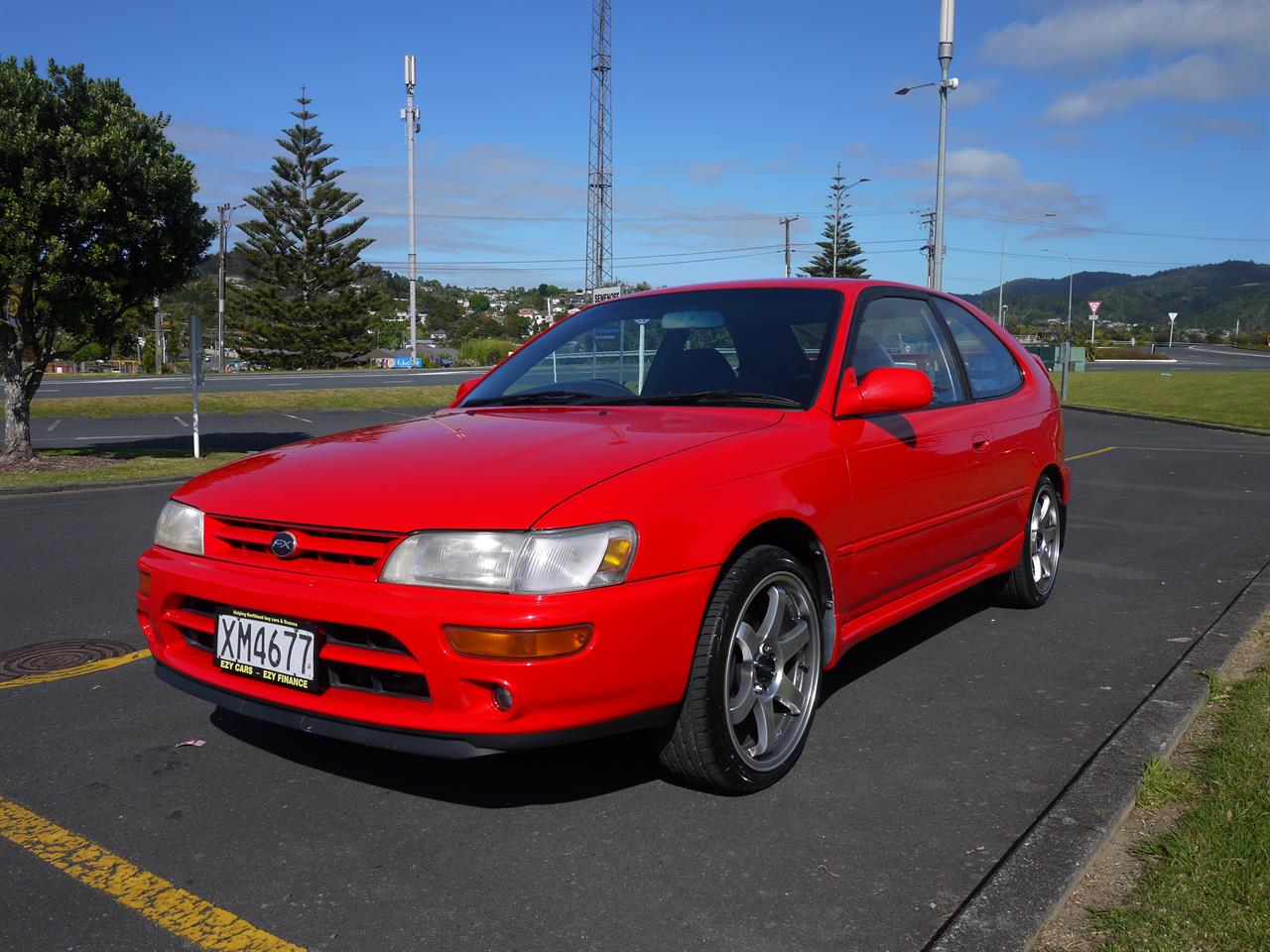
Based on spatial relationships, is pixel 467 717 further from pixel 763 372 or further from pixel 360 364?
pixel 360 364

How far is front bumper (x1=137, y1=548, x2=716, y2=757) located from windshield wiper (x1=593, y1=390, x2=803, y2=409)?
38.1 inches

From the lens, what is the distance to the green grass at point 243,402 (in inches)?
982

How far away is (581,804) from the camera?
3213mm

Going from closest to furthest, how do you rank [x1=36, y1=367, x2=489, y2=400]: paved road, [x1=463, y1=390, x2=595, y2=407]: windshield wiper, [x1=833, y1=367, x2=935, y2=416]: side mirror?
[x1=833, y1=367, x2=935, y2=416]: side mirror → [x1=463, y1=390, x2=595, y2=407]: windshield wiper → [x1=36, y1=367, x2=489, y2=400]: paved road

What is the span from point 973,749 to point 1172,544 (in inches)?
184

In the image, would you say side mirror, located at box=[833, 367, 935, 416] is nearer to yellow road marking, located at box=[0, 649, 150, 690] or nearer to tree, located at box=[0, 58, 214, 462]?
yellow road marking, located at box=[0, 649, 150, 690]

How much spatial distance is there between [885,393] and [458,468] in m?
1.54

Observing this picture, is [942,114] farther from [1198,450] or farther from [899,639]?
[899,639]

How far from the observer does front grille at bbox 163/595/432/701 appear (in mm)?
2799

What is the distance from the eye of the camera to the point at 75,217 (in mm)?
12742


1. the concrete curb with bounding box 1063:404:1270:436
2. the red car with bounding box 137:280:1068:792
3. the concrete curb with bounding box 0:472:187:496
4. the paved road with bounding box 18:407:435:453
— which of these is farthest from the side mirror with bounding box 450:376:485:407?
the concrete curb with bounding box 1063:404:1270:436

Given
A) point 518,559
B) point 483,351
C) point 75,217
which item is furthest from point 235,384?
point 518,559

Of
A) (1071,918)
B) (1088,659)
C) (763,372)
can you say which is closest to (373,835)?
(1071,918)

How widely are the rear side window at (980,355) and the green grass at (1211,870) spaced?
199cm
